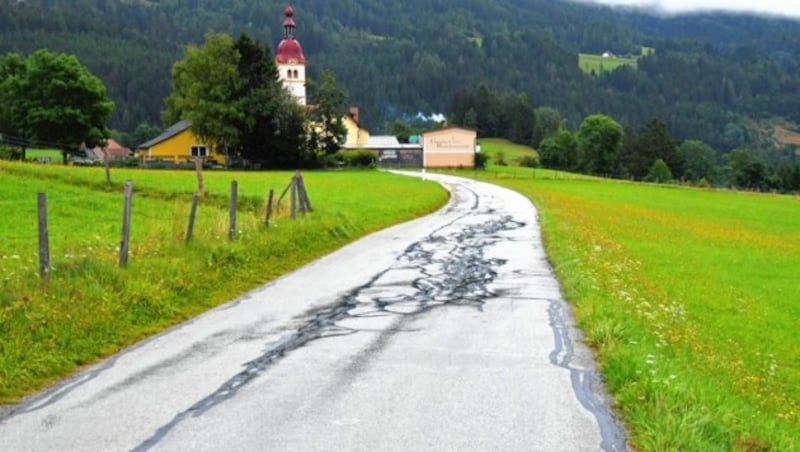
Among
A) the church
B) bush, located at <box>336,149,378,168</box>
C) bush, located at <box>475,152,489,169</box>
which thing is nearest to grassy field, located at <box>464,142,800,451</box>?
bush, located at <box>336,149,378,168</box>

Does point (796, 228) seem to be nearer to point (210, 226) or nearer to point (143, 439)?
point (210, 226)

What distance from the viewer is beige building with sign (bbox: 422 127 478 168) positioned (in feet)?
358

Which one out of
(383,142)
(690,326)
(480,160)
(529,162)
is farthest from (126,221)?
(529,162)

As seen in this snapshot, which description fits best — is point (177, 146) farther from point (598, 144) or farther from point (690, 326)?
point (690, 326)

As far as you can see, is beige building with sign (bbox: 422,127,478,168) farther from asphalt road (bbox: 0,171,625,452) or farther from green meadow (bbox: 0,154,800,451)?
asphalt road (bbox: 0,171,625,452)

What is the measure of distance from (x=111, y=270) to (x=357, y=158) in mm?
81602

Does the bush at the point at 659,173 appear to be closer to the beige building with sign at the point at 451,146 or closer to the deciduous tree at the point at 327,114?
the beige building with sign at the point at 451,146

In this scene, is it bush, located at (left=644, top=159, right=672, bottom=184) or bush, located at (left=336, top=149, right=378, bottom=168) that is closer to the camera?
bush, located at (left=336, top=149, right=378, bottom=168)

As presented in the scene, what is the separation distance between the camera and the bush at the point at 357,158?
304ft

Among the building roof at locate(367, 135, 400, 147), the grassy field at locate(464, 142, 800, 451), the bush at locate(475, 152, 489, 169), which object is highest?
the building roof at locate(367, 135, 400, 147)

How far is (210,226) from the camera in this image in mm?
19750

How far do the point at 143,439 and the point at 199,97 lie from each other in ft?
258

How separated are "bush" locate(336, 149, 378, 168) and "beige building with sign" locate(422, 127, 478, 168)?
13.9m

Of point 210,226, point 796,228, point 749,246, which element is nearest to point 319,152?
point 796,228
